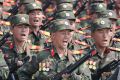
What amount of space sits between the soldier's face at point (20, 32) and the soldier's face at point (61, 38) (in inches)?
55.2

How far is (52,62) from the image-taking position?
11156 millimetres

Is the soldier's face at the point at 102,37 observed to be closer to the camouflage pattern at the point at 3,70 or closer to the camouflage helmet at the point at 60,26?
the camouflage helmet at the point at 60,26

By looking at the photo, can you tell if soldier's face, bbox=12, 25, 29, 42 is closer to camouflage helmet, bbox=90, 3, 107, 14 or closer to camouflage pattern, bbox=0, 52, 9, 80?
camouflage pattern, bbox=0, 52, 9, 80

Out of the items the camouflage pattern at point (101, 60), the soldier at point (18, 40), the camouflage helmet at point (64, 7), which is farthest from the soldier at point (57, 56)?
the camouflage helmet at point (64, 7)

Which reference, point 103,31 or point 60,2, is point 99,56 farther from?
point 60,2

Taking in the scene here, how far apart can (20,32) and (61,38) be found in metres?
1.74

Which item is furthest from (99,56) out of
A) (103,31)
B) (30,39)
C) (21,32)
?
(30,39)

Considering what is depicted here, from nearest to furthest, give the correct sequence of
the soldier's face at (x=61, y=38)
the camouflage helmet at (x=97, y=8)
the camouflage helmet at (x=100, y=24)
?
the soldier's face at (x=61, y=38) < the camouflage helmet at (x=100, y=24) < the camouflage helmet at (x=97, y=8)

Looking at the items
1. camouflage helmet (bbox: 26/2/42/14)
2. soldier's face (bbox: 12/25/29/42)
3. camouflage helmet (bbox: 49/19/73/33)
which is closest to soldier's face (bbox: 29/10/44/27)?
camouflage helmet (bbox: 26/2/42/14)

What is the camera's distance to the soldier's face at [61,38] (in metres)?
11.0

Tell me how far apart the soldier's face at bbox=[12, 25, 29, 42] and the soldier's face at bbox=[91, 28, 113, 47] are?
5.05 ft

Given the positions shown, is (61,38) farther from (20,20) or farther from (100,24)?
(20,20)

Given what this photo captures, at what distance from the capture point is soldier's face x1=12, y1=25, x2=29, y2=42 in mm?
12484

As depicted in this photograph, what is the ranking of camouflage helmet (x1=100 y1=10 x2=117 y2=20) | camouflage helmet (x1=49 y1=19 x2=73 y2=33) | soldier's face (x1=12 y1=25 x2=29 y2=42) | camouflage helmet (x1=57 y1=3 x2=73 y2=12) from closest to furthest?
camouflage helmet (x1=49 y1=19 x2=73 y2=33)
soldier's face (x1=12 y1=25 x2=29 y2=42)
camouflage helmet (x1=100 y1=10 x2=117 y2=20)
camouflage helmet (x1=57 y1=3 x2=73 y2=12)
